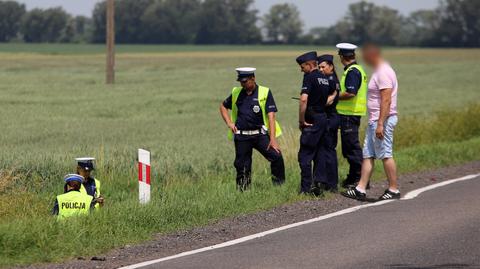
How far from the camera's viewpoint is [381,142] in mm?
13312

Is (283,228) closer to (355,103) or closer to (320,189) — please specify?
(320,189)

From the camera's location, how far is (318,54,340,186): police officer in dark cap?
13734 mm

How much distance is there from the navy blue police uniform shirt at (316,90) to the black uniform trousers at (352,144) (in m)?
0.86

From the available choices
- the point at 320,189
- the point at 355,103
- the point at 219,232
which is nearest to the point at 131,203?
the point at 219,232

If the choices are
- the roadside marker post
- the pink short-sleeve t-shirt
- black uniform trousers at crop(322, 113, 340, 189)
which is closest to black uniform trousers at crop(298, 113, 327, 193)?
black uniform trousers at crop(322, 113, 340, 189)

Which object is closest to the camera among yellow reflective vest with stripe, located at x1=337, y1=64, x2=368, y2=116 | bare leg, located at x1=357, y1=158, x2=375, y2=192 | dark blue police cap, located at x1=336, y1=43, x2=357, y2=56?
bare leg, located at x1=357, y1=158, x2=375, y2=192

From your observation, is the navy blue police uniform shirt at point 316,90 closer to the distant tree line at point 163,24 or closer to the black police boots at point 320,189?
the black police boots at point 320,189

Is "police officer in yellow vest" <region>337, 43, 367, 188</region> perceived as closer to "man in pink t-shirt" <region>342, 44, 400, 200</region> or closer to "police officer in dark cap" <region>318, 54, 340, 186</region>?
"police officer in dark cap" <region>318, 54, 340, 186</region>

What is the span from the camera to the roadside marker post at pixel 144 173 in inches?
475

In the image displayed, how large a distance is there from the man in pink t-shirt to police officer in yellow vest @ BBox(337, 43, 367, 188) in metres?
0.60

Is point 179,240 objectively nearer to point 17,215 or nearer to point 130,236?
point 130,236

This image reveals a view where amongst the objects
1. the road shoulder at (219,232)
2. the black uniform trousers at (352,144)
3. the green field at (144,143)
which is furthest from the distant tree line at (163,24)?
the road shoulder at (219,232)

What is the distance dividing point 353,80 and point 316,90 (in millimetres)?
859

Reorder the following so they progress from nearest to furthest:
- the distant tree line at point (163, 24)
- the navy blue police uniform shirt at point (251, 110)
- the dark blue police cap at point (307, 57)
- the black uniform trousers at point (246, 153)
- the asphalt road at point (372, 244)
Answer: the asphalt road at point (372, 244) < the dark blue police cap at point (307, 57) < the navy blue police uniform shirt at point (251, 110) < the black uniform trousers at point (246, 153) < the distant tree line at point (163, 24)
